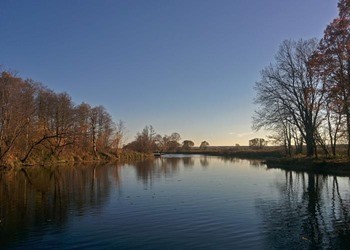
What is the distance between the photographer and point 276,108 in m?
51.9

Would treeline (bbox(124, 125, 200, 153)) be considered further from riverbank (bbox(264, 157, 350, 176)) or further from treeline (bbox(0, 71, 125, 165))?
riverbank (bbox(264, 157, 350, 176))

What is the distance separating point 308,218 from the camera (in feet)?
52.1

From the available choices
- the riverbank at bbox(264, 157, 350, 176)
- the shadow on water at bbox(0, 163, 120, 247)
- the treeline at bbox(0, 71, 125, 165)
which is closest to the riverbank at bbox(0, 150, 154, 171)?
the treeline at bbox(0, 71, 125, 165)

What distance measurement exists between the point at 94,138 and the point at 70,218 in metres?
77.9

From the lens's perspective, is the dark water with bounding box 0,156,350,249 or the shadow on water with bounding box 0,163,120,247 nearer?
the dark water with bounding box 0,156,350,249

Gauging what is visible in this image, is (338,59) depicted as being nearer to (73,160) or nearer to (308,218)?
(308,218)

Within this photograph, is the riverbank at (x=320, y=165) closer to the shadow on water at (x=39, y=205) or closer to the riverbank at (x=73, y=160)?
the shadow on water at (x=39, y=205)

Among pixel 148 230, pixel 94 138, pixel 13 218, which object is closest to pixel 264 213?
pixel 148 230

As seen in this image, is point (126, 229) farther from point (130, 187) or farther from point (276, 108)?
point (276, 108)

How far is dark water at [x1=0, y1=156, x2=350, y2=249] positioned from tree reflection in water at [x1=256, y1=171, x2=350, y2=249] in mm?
33

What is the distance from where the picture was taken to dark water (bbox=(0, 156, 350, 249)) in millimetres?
12492

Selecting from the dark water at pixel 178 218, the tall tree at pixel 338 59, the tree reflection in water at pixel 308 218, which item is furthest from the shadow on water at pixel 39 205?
the tall tree at pixel 338 59

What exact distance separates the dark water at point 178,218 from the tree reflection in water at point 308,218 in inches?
1.3

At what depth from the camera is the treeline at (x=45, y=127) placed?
170 feet
